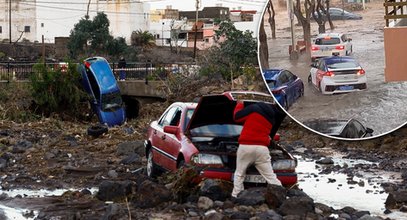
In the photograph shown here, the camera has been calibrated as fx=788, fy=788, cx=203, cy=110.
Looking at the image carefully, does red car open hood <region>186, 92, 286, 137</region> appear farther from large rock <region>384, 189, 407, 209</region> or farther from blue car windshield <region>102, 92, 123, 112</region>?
blue car windshield <region>102, 92, 123, 112</region>

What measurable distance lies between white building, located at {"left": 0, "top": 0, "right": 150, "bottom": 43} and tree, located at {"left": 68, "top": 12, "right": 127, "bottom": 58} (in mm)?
11028

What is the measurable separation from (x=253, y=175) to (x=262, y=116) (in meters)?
1.05

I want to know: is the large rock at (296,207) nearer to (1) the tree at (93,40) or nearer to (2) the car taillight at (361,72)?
(2) the car taillight at (361,72)

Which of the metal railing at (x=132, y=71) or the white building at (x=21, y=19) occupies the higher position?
the white building at (x=21, y=19)

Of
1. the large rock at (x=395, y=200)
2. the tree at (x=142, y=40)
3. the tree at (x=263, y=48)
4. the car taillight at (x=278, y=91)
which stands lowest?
the large rock at (x=395, y=200)

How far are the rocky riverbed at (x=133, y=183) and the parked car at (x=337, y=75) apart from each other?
1.70m

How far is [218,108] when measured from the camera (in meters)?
12.7

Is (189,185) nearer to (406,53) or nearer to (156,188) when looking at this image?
(156,188)

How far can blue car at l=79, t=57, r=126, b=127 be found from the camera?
1177 inches

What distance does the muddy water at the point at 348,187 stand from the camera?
11646 mm

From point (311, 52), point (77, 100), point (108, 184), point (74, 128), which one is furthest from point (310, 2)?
point (77, 100)

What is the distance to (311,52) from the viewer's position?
14773 mm

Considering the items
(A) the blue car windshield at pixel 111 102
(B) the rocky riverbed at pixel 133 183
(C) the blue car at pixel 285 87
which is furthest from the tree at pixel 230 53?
(C) the blue car at pixel 285 87

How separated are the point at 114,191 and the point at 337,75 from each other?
5386 mm
